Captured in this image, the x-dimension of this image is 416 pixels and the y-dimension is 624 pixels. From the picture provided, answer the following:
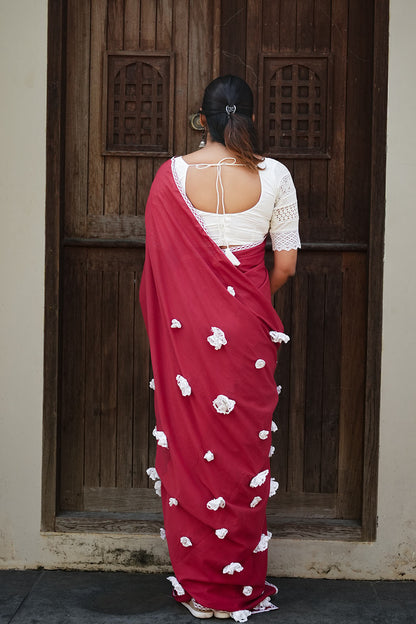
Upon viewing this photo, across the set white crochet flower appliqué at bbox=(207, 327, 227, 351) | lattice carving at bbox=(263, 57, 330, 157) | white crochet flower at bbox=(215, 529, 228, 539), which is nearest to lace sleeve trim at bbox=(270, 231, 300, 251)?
white crochet flower appliqué at bbox=(207, 327, 227, 351)

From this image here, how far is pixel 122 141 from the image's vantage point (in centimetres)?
354

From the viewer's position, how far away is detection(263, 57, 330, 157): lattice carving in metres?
3.48

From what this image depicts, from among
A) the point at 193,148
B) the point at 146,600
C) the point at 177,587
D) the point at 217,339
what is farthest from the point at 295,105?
the point at 146,600

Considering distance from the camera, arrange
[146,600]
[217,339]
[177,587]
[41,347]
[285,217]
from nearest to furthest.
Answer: [217,339] → [285,217] → [177,587] → [146,600] → [41,347]

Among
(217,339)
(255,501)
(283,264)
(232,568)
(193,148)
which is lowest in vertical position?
(232,568)

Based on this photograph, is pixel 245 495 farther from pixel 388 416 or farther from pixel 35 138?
pixel 35 138

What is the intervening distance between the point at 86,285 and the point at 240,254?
92cm

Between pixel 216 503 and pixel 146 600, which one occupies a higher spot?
pixel 216 503

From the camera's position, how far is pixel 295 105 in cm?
347

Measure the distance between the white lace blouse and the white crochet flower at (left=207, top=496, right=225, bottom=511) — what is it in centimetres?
94

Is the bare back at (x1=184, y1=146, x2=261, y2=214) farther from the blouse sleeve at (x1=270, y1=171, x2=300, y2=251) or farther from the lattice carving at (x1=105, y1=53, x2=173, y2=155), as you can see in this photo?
the lattice carving at (x1=105, y1=53, x2=173, y2=155)

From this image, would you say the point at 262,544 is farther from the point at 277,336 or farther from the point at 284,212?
the point at 284,212

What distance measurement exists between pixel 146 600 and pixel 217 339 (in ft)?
3.73

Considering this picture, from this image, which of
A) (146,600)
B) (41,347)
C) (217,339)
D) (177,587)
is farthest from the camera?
(41,347)
